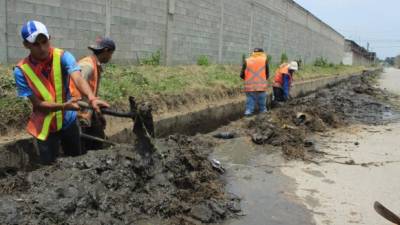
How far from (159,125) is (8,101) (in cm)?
261

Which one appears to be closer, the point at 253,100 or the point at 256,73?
the point at 256,73

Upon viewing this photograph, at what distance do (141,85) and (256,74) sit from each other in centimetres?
255

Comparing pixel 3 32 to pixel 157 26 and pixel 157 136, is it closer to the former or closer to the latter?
pixel 157 136

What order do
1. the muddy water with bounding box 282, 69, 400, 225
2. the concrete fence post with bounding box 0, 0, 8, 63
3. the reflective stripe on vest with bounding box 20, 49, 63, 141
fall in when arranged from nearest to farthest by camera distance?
the reflective stripe on vest with bounding box 20, 49, 63, 141, the muddy water with bounding box 282, 69, 400, 225, the concrete fence post with bounding box 0, 0, 8, 63

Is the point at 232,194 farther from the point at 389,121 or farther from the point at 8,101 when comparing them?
the point at 389,121

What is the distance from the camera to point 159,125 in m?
7.93

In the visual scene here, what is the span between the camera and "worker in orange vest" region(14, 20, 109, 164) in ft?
12.5

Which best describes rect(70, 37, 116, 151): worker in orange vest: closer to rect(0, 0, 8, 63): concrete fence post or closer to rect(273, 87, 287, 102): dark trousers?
rect(0, 0, 8, 63): concrete fence post

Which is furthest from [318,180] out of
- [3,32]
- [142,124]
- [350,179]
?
[3,32]

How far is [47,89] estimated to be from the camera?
404cm

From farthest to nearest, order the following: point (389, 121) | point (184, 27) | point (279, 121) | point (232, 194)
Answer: point (184, 27) < point (389, 121) < point (279, 121) < point (232, 194)

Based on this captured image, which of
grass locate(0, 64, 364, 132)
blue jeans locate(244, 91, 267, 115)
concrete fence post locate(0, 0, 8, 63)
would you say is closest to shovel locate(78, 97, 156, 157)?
grass locate(0, 64, 364, 132)

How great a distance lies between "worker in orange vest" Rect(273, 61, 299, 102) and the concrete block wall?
3.31 meters

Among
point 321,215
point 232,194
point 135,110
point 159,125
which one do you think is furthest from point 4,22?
point 321,215
